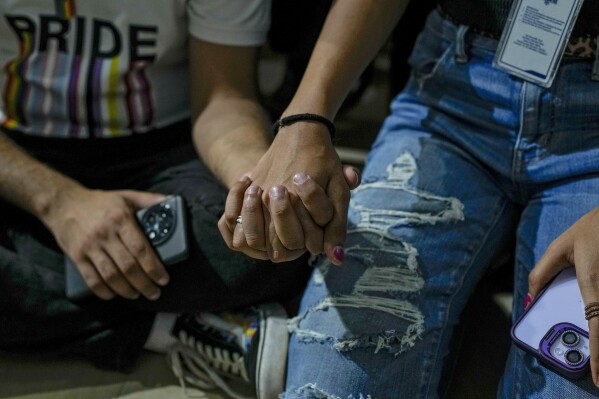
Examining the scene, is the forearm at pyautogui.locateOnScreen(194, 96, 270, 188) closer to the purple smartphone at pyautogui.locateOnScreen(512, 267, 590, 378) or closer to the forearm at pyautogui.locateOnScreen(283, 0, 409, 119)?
the forearm at pyautogui.locateOnScreen(283, 0, 409, 119)

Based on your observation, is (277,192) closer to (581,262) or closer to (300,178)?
(300,178)

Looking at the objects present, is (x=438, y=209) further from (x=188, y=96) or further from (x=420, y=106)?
(x=188, y=96)

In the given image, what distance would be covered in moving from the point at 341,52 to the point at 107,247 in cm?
40

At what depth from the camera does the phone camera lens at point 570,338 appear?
0.78 meters

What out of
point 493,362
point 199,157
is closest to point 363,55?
point 199,157

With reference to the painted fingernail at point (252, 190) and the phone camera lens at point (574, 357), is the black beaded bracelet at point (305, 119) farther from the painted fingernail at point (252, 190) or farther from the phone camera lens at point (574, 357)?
the phone camera lens at point (574, 357)

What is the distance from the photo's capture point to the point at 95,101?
3.60ft

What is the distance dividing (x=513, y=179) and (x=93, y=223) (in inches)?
21.7

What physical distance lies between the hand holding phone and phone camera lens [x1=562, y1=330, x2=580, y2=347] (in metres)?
0.48

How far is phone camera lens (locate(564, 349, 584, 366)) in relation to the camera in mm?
766

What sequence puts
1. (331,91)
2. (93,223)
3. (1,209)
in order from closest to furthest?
(331,91)
(93,223)
(1,209)

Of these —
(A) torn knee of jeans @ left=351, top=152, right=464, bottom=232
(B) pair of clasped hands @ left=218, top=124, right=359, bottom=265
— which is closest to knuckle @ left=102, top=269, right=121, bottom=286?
(B) pair of clasped hands @ left=218, top=124, right=359, bottom=265

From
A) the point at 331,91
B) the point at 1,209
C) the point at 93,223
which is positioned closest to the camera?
the point at 331,91

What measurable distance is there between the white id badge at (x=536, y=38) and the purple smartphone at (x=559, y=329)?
24cm
